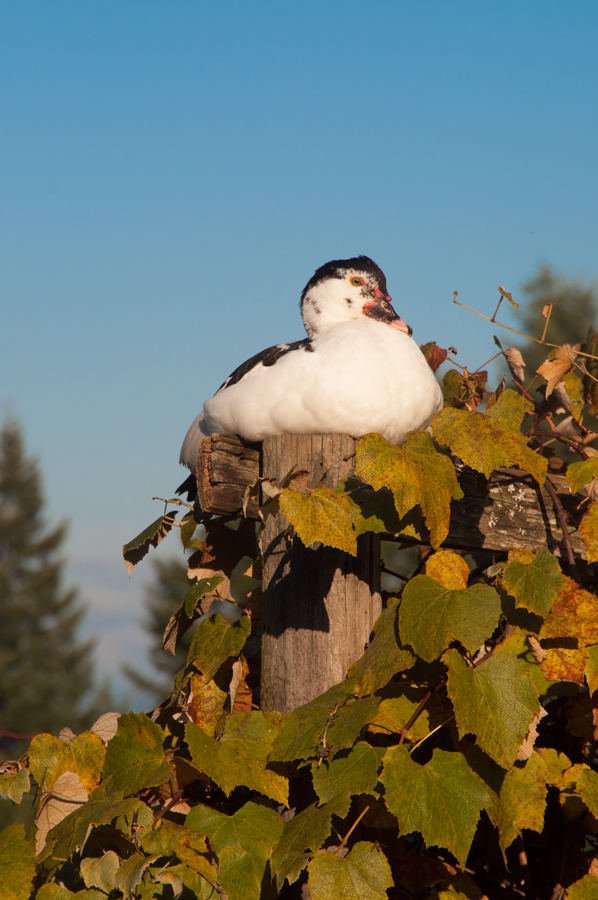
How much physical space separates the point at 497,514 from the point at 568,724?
2.27 feet

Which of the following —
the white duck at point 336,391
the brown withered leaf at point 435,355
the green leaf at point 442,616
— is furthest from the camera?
the brown withered leaf at point 435,355

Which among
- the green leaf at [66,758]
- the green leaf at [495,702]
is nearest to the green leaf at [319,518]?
the green leaf at [495,702]

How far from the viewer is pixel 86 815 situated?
193 centimetres

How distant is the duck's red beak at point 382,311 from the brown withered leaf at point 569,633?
145cm

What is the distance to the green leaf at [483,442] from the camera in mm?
2117

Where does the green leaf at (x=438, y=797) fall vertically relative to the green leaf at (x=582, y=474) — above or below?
below

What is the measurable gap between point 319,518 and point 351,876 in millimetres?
835

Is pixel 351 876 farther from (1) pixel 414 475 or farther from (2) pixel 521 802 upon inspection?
(1) pixel 414 475

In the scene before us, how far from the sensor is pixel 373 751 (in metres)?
1.89

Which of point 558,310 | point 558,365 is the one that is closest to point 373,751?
point 558,365

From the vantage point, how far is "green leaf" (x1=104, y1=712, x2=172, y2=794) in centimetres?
205

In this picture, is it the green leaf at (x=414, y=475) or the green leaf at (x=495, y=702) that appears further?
the green leaf at (x=414, y=475)

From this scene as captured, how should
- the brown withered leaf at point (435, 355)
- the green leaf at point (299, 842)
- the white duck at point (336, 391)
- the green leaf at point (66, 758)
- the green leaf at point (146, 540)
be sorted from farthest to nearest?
the brown withered leaf at point (435, 355), the green leaf at point (146, 540), the white duck at point (336, 391), the green leaf at point (66, 758), the green leaf at point (299, 842)

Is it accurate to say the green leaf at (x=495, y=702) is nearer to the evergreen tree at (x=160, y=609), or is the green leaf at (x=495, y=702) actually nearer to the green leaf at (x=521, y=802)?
the green leaf at (x=521, y=802)
